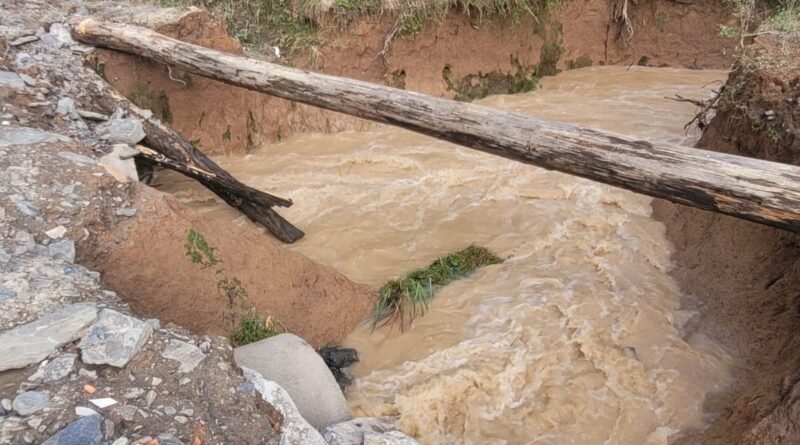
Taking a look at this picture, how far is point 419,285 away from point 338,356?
835mm

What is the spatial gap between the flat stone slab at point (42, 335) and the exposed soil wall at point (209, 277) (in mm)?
676

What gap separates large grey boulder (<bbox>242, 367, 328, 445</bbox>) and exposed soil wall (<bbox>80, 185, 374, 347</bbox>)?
999 mm

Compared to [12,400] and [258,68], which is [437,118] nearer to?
[258,68]

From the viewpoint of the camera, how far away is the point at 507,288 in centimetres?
419

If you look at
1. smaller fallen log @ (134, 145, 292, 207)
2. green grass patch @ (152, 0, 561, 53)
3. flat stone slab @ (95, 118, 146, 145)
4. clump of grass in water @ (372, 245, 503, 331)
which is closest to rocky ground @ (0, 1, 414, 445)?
flat stone slab @ (95, 118, 146, 145)

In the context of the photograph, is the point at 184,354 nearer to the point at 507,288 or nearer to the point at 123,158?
the point at 123,158

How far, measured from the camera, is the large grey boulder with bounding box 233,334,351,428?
8.91 ft

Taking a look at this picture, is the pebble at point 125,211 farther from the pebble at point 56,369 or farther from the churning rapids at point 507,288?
the churning rapids at point 507,288

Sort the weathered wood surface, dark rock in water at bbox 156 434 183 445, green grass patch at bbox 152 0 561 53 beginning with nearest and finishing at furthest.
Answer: dark rock in water at bbox 156 434 183 445, the weathered wood surface, green grass patch at bbox 152 0 561 53

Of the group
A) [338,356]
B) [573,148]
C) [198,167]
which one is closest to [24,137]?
[198,167]

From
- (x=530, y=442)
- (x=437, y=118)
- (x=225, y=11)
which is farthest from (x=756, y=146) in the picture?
(x=225, y=11)

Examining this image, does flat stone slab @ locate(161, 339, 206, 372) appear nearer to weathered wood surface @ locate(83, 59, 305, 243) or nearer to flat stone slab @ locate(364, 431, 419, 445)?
flat stone slab @ locate(364, 431, 419, 445)

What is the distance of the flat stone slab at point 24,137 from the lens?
3189mm

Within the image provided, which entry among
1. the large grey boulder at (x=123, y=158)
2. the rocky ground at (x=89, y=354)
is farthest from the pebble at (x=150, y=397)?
the large grey boulder at (x=123, y=158)
